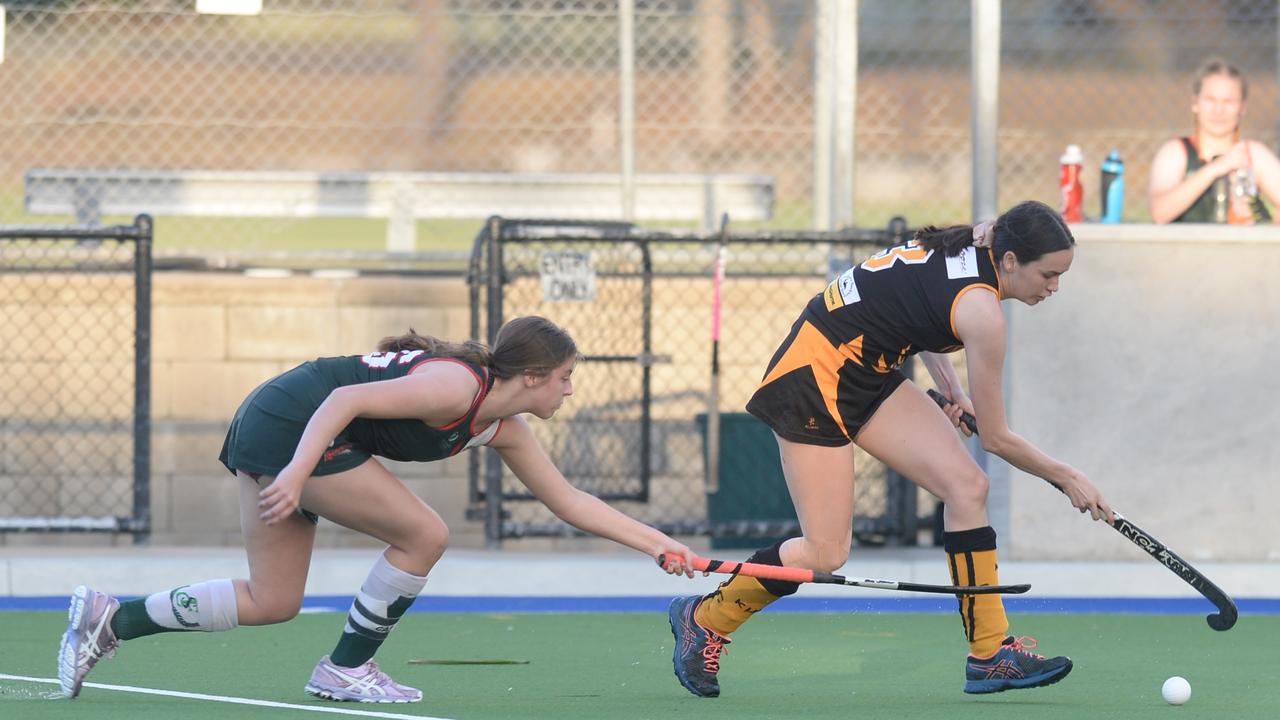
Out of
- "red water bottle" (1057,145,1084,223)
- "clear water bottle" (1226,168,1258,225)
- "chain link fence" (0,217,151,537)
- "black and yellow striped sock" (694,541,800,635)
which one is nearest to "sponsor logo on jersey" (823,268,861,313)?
"black and yellow striped sock" (694,541,800,635)

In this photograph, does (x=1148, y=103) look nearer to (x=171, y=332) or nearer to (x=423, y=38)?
(x=423, y=38)

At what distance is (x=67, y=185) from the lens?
11.0m

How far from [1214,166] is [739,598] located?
13.6 feet

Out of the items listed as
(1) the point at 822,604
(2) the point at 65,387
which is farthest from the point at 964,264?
(2) the point at 65,387

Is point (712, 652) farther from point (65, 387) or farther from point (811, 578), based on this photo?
point (65, 387)

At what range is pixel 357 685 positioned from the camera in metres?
5.63

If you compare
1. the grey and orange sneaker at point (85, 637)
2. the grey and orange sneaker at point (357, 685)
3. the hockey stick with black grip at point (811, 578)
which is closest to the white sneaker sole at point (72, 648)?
Answer: the grey and orange sneaker at point (85, 637)

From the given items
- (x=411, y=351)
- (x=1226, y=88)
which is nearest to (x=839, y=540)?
(x=411, y=351)

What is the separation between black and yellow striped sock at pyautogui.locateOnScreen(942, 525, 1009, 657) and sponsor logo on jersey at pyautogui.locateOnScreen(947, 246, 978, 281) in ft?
2.59

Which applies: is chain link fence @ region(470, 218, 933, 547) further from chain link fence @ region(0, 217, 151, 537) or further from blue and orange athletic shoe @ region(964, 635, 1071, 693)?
blue and orange athletic shoe @ region(964, 635, 1071, 693)

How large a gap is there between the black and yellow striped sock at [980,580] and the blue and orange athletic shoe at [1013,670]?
0.10 feet

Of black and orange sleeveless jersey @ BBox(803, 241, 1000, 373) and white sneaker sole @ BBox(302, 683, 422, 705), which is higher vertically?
black and orange sleeveless jersey @ BBox(803, 241, 1000, 373)

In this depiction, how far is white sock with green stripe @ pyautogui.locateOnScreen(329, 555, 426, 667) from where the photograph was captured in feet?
18.2

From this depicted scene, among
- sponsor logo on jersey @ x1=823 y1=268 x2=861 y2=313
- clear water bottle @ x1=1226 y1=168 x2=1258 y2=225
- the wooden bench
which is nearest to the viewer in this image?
sponsor logo on jersey @ x1=823 y1=268 x2=861 y2=313
